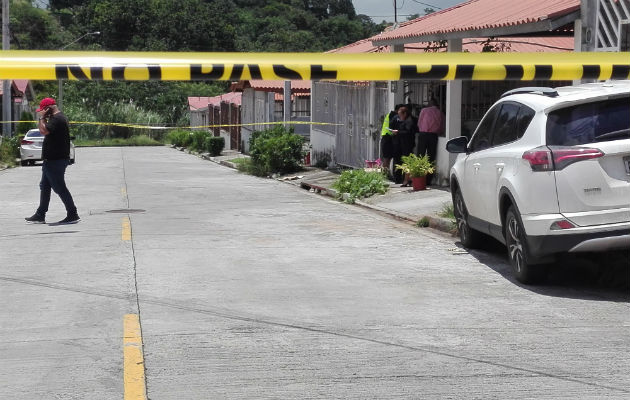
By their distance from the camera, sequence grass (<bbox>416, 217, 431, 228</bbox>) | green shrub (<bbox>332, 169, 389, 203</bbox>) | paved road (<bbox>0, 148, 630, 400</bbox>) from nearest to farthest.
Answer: paved road (<bbox>0, 148, 630, 400</bbox>) < grass (<bbox>416, 217, 431, 228</bbox>) < green shrub (<bbox>332, 169, 389, 203</bbox>)

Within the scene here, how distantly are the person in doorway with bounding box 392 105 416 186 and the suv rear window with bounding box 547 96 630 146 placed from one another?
11809mm

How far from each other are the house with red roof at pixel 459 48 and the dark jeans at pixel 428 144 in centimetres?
14

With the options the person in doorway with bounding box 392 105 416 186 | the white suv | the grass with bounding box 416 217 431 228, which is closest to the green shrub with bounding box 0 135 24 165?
the person in doorway with bounding box 392 105 416 186

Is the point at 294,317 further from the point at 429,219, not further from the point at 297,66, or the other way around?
the point at 429,219

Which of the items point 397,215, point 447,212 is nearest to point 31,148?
point 397,215

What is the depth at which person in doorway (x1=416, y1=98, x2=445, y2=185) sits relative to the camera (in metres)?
20.4

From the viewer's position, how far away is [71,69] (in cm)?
755

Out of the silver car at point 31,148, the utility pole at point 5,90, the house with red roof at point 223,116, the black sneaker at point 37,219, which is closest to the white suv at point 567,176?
the black sneaker at point 37,219

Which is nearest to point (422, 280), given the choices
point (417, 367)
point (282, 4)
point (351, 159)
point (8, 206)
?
point (417, 367)

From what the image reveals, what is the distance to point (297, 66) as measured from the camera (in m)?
7.94

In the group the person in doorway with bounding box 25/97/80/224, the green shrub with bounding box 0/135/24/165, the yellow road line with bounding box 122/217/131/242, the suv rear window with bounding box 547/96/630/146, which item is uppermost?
the suv rear window with bounding box 547/96/630/146

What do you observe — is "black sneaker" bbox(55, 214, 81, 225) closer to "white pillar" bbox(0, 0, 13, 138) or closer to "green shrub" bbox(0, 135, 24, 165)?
"green shrub" bbox(0, 135, 24, 165)

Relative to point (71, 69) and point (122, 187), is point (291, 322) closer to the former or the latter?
point (71, 69)

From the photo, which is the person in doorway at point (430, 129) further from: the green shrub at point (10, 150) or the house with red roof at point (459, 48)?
the green shrub at point (10, 150)
